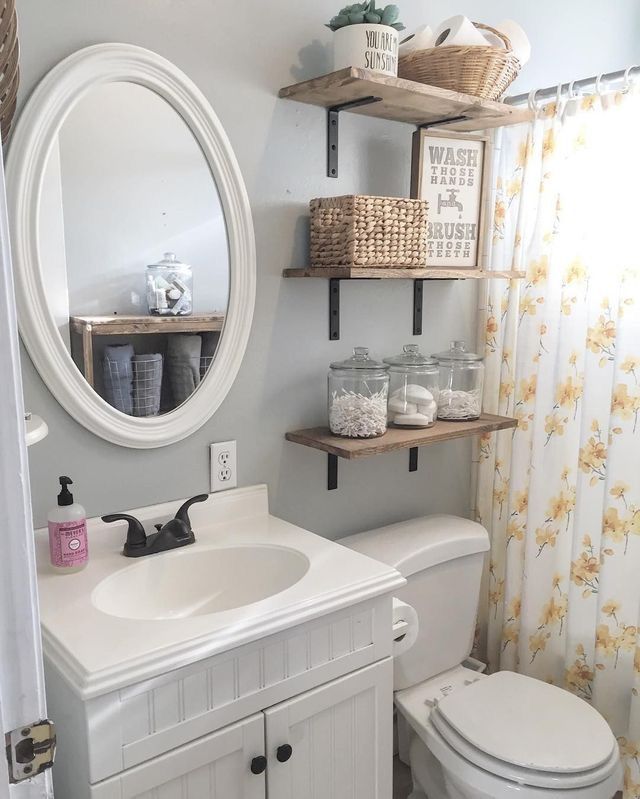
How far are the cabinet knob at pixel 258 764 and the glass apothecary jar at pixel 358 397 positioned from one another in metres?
0.76

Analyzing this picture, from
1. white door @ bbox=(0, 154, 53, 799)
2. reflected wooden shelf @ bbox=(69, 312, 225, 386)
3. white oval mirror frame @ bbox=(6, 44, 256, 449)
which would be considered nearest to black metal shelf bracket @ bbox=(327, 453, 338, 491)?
white oval mirror frame @ bbox=(6, 44, 256, 449)

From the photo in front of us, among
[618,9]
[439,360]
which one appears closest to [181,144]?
[439,360]

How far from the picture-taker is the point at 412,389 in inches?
74.7

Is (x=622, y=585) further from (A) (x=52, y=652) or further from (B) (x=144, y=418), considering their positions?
(A) (x=52, y=652)

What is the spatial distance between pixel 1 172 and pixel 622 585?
1.86 m

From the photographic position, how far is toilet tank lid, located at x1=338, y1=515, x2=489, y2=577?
1815 millimetres

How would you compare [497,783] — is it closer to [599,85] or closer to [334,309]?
[334,309]

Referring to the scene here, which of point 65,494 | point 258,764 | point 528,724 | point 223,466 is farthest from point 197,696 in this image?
point 528,724

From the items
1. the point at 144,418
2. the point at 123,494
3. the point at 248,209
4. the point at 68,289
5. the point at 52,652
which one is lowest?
the point at 52,652

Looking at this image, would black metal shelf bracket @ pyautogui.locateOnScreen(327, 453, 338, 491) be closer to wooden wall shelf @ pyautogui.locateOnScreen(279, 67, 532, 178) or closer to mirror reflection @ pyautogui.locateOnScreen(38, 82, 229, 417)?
mirror reflection @ pyautogui.locateOnScreen(38, 82, 229, 417)

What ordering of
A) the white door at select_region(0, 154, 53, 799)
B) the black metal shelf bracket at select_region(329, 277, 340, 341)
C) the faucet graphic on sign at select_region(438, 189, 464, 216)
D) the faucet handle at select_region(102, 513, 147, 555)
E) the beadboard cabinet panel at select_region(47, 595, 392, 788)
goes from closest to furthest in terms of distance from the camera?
the white door at select_region(0, 154, 53, 799)
the beadboard cabinet panel at select_region(47, 595, 392, 788)
the faucet handle at select_region(102, 513, 147, 555)
the black metal shelf bracket at select_region(329, 277, 340, 341)
the faucet graphic on sign at select_region(438, 189, 464, 216)

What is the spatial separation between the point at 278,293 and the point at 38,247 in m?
0.57

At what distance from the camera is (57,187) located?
1.42 meters

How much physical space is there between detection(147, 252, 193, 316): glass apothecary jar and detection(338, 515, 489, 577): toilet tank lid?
75 centimetres
